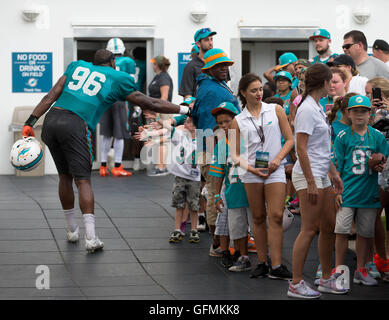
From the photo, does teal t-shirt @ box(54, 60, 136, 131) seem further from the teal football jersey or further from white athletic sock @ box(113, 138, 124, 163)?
white athletic sock @ box(113, 138, 124, 163)

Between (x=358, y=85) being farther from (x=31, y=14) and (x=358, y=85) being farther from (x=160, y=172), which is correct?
(x=31, y=14)

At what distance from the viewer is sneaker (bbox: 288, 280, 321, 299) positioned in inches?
251

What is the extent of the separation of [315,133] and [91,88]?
2784 millimetres

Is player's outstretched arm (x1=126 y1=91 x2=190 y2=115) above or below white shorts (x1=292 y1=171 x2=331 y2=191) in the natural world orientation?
above

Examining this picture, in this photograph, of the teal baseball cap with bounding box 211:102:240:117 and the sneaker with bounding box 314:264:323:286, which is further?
the teal baseball cap with bounding box 211:102:240:117

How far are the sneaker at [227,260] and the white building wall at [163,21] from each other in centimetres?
844

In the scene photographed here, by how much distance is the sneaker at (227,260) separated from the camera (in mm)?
7640

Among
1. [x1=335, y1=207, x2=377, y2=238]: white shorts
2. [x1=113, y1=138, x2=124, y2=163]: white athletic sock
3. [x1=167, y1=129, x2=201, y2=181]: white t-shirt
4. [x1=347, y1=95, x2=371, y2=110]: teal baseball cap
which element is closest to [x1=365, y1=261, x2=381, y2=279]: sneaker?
[x1=335, y1=207, x2=377, y2=238]: white shorts

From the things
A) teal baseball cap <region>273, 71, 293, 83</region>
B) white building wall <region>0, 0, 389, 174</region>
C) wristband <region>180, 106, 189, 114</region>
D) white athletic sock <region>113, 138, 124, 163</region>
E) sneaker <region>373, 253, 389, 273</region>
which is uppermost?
white building wall <region>0, 0, 389, 174</region>

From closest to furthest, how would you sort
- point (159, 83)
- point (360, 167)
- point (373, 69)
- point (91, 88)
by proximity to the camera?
point (360, 167), point (91, 88), point (373, 69), point (159, 83)

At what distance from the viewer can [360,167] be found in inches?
281

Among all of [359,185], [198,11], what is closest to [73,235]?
[359,185]

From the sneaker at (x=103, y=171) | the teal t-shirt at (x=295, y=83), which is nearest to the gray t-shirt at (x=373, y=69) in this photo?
the teal t-shirt at (x=295, y=83)

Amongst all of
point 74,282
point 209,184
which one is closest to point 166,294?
point 74,282
